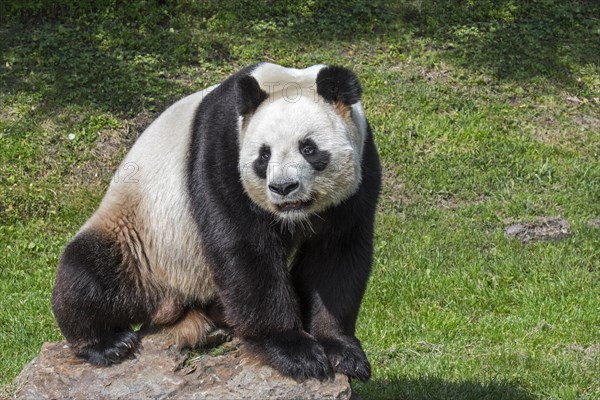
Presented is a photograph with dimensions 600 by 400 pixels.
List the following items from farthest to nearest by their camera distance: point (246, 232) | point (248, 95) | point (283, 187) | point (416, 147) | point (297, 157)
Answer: point (416, 147), point (246, 232), point (248, 95), point (297, 157), point (283, 187)

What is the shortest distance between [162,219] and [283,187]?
1185mm

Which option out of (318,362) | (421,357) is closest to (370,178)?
(318,362)

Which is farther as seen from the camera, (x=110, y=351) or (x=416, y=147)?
(x=416, y=147)

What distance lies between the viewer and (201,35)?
536 inches

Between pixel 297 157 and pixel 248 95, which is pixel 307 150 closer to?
pixel 297 157

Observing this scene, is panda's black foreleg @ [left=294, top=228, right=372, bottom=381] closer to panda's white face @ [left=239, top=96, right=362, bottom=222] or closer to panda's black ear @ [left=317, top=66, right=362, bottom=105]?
panda's white face @ [left=239, top=96, right=362, bottom=222]

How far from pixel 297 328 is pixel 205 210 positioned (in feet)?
2.89

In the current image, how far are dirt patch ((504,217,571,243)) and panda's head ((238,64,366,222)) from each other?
5.01m

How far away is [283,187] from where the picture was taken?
4891mm

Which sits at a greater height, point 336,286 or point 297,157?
point 297,157

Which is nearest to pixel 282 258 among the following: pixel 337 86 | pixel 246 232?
pixel 246 232

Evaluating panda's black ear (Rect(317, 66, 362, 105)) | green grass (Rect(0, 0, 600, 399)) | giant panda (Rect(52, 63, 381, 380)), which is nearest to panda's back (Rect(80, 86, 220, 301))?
giant panda (Rect(52, 63, 381, 380))

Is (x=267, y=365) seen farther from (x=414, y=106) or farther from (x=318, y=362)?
(x=414, y=106)

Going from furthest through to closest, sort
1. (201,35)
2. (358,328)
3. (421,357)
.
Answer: (201,35)
(358,328)
(421,357)
